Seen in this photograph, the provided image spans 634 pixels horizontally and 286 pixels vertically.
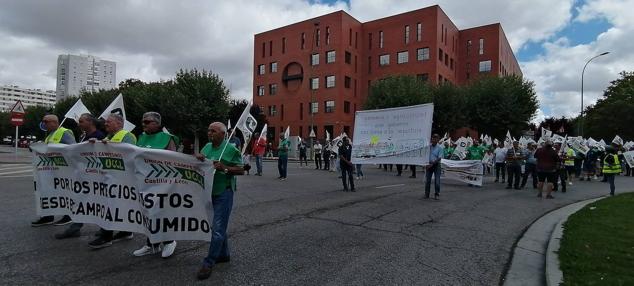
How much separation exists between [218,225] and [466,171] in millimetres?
12385

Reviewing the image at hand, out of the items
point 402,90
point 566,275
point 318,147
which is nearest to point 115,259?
point 566,275

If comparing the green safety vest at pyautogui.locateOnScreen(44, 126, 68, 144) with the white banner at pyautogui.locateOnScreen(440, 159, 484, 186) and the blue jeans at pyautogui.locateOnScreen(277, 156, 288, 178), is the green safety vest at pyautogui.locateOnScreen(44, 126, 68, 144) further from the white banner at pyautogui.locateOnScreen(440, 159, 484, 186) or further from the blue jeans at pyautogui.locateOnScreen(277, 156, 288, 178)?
the white banner at pyautogui.locateOnScreen(440, 159, 484, 186)

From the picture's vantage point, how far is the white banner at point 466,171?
14914 millimetres

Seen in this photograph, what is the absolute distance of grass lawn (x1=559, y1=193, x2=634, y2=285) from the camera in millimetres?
4559

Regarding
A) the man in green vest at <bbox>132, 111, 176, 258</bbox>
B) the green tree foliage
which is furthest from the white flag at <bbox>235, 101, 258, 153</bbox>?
the green tree foliage

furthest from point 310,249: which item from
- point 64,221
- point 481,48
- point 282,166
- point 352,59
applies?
point 481,48

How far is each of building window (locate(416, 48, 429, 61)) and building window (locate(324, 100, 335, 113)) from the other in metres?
12.8

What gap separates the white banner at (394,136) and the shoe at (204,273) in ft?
24.9

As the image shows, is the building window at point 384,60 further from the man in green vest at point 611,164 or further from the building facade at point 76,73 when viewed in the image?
the building facade at point 76,73

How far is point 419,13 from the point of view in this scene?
2215 inches

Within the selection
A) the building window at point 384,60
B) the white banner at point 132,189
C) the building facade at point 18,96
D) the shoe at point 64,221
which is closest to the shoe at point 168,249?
the white banner at point 132,189

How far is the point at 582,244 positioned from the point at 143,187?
597cm

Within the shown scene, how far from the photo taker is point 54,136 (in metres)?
6.43

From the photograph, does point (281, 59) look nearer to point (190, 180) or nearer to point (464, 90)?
point (464, 90)
